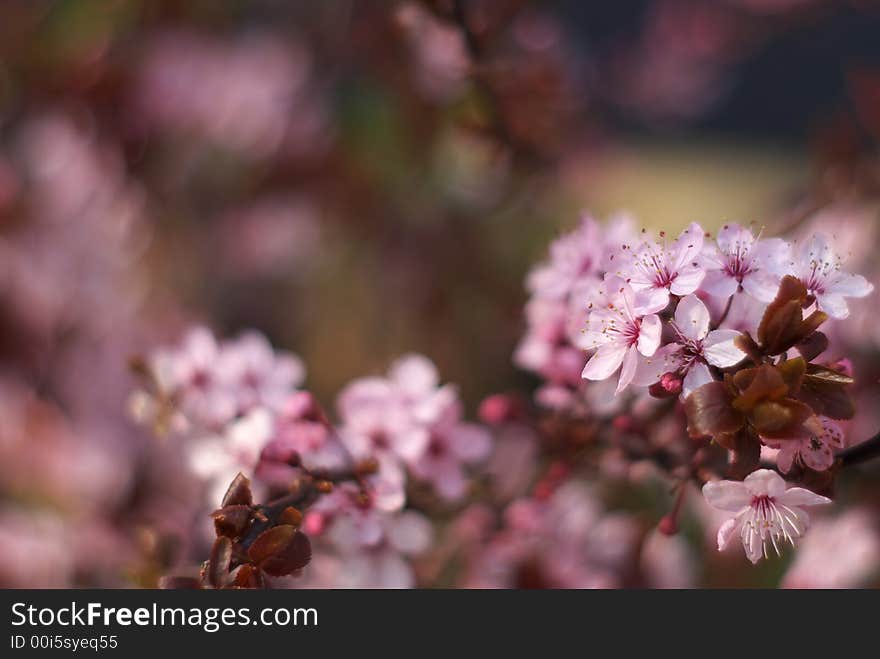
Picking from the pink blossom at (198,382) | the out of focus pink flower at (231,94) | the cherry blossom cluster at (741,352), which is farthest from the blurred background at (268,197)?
the cherry blossom cluster at (741,352)

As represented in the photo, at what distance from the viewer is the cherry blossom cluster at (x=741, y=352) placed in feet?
1.37

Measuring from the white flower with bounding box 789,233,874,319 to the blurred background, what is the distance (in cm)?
33

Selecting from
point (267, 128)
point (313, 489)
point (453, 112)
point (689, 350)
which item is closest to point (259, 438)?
point (313, 489)

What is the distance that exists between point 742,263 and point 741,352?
0.16 ft

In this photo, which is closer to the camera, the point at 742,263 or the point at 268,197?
the point at 742,263

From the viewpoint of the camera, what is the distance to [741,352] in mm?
436

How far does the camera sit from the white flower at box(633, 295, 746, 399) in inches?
17.2

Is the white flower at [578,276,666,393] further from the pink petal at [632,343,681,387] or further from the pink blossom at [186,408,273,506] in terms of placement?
the pink blossom at [186,408,273,506]

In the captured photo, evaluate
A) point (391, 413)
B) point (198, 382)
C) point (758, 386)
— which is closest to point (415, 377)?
point (391, 413)

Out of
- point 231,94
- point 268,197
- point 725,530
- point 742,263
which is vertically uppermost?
point 231,94

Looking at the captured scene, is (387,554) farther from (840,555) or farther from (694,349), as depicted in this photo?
(840,555)

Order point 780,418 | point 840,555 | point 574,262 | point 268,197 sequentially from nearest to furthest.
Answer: point 780,418 → point 574,262 → point 840,555 → point 268,197

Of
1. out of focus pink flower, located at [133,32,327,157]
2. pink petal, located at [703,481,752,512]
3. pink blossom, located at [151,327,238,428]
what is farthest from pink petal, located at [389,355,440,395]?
out of focus pink flower, located at [133,32,327,157]

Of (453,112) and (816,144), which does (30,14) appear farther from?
(816,144)
